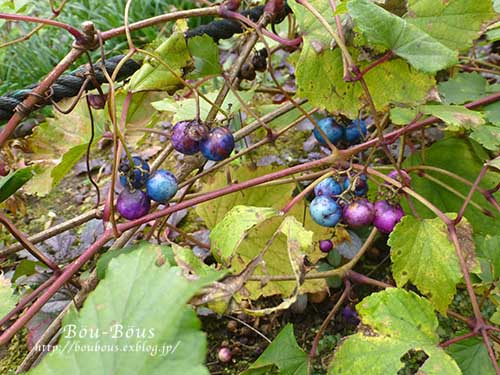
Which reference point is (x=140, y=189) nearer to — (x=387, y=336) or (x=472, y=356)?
(x=387, y=336)

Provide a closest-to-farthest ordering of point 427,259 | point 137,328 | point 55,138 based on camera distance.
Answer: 1. point 137,328
2. point 427,259
3. point 55,138

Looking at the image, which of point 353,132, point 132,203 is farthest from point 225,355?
point 353,132

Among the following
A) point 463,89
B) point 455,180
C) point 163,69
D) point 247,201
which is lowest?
point 455,180

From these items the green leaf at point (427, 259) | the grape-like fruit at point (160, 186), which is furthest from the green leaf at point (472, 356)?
the grape-like fruit at point (160, 186)

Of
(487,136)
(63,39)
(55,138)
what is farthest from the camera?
(63,39)

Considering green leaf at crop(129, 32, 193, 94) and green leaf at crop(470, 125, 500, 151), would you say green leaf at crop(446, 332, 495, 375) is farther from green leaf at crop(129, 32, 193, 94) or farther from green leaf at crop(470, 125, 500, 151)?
green leaf at crop(129, 32, 193, 94)

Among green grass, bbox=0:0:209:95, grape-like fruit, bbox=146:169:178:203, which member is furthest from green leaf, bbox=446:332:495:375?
green grass, bbox=0:0:209:95

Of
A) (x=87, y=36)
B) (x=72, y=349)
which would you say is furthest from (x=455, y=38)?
(x=72, y=349)
